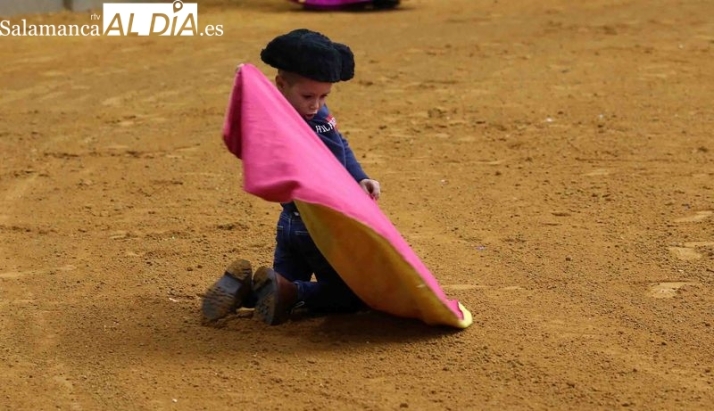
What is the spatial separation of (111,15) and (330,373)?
10.6 metres

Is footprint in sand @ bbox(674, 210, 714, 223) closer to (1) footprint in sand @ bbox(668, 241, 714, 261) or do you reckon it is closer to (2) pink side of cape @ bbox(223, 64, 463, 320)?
(1) footprint in sand @ bbox(668, 241, 714, 261)

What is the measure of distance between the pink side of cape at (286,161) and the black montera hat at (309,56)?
11 cm

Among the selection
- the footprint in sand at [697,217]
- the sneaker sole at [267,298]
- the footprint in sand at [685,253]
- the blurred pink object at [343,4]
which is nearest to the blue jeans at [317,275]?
the sneaker sole at [267,298]

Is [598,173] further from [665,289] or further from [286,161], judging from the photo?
[286,161]

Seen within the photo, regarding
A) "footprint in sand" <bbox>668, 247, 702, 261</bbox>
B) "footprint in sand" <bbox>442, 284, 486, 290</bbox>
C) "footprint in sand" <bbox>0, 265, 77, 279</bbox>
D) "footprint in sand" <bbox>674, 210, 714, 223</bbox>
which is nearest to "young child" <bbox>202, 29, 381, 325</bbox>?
"footprint in sand" <bbox>442, 284, 486, 290</bbox>

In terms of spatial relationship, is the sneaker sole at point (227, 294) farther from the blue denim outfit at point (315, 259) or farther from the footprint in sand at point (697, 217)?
the footprint in sand at point (697, 217)

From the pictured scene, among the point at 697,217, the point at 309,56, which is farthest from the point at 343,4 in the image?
the point at 309,56

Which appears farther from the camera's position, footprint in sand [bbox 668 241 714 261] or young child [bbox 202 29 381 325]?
footprint in sand [bbox 668 241 714 261]

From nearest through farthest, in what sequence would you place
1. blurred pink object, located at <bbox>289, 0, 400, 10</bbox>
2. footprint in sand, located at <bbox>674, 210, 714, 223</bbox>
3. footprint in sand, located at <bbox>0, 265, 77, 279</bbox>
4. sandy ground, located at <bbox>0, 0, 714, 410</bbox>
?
sandy ground, located at <bbox>0, 0, 714, 410</bbox> < footprint in sand, located at <bbox>0, 265, 77, 279</bbox> < footprint in sand, located at <bbox>674, 210, 714, 223</bbox> < blurred pink object, located at <bbox>289, 0, 400, 10</bbox>

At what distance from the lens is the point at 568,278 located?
474cm

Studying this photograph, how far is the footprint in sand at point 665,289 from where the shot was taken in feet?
14.8

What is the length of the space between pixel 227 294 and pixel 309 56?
0.93 metres

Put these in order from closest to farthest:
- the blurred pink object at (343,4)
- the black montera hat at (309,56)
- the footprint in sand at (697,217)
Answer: the black montera hat at (309,56) < the footprint in sand at (697,217) < the blurred pink object at (343,4)

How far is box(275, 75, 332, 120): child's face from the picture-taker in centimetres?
411
